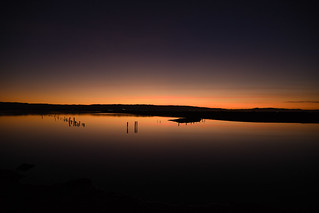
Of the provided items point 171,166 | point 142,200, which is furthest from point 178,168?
point 142,200

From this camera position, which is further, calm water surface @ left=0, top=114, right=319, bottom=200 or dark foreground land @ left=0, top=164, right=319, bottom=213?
calm water surface @ left=0, top=114, right=319, bottom=200

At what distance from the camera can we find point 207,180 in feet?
47.3

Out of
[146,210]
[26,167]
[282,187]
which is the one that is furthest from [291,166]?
[26,167]

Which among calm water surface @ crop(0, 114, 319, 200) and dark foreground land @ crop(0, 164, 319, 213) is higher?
dark foreground land @ crop(0, 164, 319, 213)

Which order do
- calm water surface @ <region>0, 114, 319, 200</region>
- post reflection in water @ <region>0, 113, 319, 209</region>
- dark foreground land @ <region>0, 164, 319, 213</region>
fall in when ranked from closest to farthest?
1. dark foreground land @ <region>0, 164, 319, 213</region>
2. post reflection in water @ <region>0, 113, 319, 209</region>
3. calm water surface @ <region>0, 114, 319, 200</region>

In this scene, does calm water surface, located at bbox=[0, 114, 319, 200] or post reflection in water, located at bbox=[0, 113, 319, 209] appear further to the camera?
calm water surface, located at bbox=[0, 114, 319, 200]

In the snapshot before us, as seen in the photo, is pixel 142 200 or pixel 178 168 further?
pixel 178 168

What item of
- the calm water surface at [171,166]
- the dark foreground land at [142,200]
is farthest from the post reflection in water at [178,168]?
the dark foreground land at [142,200]

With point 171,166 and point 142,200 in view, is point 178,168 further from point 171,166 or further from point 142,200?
point 142,200

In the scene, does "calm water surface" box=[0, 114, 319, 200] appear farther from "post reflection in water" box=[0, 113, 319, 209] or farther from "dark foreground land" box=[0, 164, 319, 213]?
"dark foreground land" box=[0, 164, 319, 213]

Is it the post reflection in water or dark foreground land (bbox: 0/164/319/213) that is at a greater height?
dark foreground land (bbox: 0/164/319/213)

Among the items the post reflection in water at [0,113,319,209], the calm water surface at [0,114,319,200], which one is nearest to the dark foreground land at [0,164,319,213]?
the post reflection in water at [0,113,319,209]

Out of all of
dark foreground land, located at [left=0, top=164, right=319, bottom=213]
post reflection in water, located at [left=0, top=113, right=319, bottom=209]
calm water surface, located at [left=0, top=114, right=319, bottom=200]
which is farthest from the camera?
calm water surface, located at [left=0, top=114, right=319, bottom=200]

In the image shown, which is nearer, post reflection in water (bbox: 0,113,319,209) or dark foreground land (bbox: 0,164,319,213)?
dark foreground land (bbox: 0,164,319,213)
